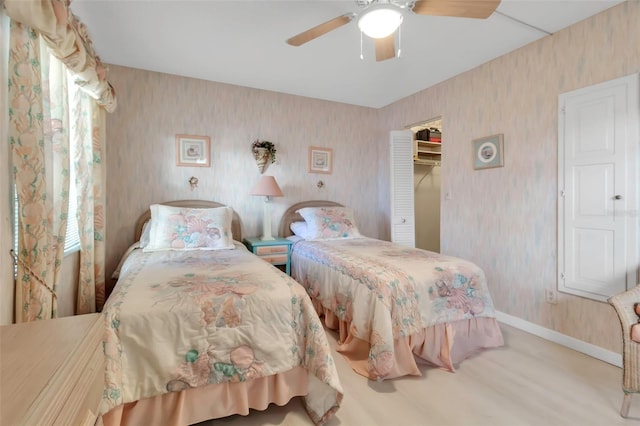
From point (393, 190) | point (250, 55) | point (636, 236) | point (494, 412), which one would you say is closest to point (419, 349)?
point (494, 412)

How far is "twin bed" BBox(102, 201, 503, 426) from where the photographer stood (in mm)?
1344

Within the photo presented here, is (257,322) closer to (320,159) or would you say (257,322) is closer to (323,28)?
(323,28)

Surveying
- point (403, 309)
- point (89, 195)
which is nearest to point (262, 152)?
point (89, 195)

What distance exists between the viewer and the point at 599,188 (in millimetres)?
2170

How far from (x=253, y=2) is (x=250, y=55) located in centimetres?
76

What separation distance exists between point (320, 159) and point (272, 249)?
1.45 meters

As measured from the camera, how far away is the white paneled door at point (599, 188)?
6.63 feet

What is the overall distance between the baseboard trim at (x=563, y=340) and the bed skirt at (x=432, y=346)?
0.49 meters

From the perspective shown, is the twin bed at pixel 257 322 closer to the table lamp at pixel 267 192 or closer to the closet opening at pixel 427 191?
the table lamp at pixel 267 192

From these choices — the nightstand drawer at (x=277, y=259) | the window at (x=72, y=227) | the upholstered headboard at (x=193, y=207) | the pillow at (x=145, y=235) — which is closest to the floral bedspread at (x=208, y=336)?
the window at (x=72, y=227)

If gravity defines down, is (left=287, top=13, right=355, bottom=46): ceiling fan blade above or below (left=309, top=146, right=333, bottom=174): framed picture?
above

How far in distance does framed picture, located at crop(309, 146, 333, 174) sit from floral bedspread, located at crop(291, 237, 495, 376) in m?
1.67

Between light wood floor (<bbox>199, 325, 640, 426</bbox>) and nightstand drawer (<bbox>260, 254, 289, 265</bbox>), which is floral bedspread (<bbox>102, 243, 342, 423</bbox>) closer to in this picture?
light wood floor (<bbox>199, 325, 640, 426</bbox>)

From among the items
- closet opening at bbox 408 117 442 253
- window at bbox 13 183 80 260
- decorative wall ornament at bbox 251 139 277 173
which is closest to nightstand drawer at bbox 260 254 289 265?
decorative wall ornament at bbox 251 139 277 173
